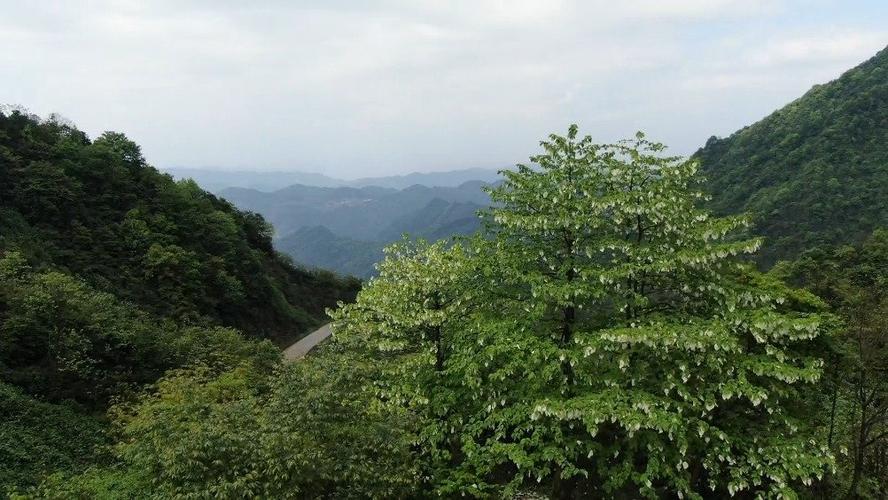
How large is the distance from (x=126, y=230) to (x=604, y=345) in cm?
3750

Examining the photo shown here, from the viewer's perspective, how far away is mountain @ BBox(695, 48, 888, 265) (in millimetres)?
65000

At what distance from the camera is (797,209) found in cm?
6881

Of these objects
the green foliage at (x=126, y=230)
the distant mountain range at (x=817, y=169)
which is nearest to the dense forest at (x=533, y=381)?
the green foliage at (x=126, y=230)

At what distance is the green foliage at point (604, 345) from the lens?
456 inches

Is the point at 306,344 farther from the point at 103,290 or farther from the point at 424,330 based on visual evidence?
the point at 424,330

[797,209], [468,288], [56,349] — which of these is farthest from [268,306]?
[797,209]

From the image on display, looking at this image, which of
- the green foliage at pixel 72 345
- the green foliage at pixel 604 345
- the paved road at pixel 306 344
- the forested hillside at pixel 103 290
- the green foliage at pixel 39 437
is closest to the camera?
the green foliage at pixel 604 345

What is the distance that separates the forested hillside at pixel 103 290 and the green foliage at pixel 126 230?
0.36 feet

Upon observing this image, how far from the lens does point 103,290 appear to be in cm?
3219

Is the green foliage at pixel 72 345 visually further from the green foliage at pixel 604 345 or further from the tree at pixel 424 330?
the green foliage at pixel 604 345

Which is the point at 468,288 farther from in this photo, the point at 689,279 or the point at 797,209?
the point at 797,209

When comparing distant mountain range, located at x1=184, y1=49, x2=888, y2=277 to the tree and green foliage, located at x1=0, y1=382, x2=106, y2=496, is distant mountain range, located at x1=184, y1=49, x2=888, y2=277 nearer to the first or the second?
green foliage, located at x1=0, y1=382, x2=106, y2=496

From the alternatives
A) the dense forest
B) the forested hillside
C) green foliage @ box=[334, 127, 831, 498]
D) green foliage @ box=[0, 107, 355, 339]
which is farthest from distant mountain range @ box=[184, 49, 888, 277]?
green foliage @ box=[334, 127, 831, 498]

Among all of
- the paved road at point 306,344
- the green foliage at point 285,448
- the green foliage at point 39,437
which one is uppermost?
the green foliage at point 285,448
